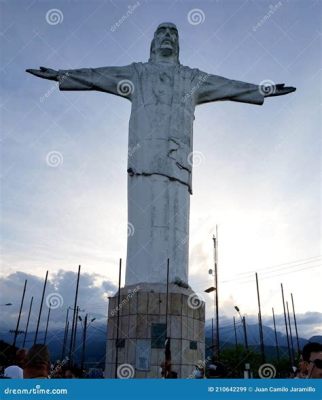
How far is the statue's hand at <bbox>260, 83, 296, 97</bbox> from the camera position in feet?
43.5

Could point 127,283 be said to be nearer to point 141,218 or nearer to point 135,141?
point 141,218

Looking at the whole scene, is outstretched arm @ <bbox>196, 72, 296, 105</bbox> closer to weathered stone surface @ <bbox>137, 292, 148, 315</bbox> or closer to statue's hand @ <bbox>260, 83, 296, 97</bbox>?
statue's hand @ <bbox>260, 83, 296, 97</bbox>

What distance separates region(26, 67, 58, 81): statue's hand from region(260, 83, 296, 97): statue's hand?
6346mm

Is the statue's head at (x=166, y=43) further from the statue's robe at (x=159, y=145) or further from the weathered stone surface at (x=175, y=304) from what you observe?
the weathered stone surface at (x=175, y=304)

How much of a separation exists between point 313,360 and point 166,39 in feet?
38.1

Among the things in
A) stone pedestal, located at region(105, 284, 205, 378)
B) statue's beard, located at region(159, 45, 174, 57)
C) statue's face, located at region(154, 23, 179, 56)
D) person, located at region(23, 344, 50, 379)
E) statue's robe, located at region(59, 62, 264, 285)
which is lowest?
person, located at region(23, 344, 50, 379)

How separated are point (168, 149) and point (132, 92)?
226 cm

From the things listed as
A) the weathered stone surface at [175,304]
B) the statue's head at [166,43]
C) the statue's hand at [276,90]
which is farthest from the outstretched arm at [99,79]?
the weathered stone surface at [175,304]

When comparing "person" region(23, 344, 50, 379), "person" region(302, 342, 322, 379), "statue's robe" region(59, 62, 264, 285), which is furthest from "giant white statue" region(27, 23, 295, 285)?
"person" region(23, 344, 50, 379)

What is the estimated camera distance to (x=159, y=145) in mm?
12609

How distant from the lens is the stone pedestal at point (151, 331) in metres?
10.5

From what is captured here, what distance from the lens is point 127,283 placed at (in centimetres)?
1179

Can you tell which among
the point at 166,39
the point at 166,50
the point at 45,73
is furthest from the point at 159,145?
the point at 45,73
